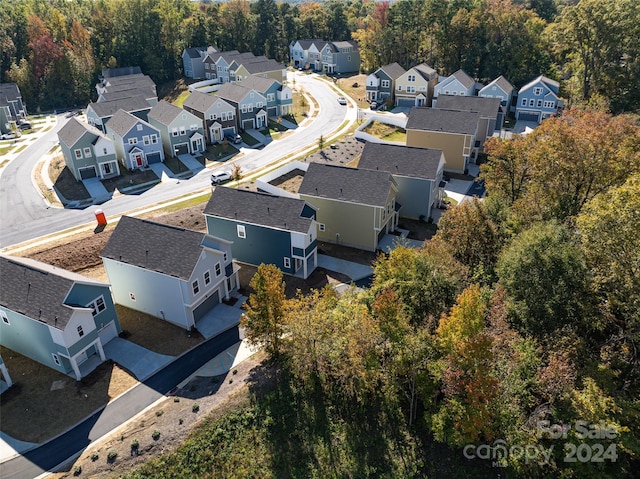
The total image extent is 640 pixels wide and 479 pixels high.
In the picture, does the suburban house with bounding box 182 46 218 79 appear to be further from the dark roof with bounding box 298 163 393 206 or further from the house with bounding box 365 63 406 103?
the dark roof with bounding box 298 163 393 206

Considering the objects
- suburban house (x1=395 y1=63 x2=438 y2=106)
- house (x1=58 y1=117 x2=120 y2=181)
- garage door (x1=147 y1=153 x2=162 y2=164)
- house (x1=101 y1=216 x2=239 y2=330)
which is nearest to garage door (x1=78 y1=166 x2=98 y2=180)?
house (x1=58 y1=117 x2=120 y2=181)

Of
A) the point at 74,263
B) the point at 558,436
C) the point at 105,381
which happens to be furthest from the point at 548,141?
the point at 74,263

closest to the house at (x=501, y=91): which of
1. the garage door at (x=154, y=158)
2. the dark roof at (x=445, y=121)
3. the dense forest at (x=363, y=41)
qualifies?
the dense forest at (x=363, y=41)

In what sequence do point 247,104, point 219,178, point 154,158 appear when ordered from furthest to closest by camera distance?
1. point 247,104
2. point 154,158
3. point 219,178

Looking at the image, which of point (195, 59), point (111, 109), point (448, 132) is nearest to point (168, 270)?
point (448, 132)

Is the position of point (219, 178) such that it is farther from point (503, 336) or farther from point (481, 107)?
point (503, 336)

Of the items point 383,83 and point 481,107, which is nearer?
point 481,107
